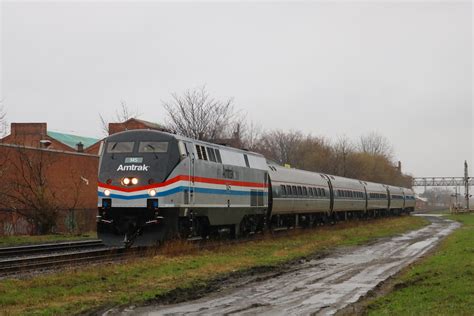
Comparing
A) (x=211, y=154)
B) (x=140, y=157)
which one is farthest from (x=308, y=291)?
(x=211, y=154)

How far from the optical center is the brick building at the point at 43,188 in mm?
34281

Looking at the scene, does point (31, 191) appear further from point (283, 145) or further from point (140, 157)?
point (283, 145)

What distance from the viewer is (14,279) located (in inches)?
526

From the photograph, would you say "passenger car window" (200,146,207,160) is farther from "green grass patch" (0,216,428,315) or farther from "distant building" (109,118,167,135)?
"distant building" (109,118,167,135)

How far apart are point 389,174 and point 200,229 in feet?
322

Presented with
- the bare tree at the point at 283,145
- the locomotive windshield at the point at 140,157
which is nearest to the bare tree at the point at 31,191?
the locomotive windshield at the point at 140,157

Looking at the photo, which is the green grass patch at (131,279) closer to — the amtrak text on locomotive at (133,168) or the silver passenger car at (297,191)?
the amtrak text on locomotive at (133,168)

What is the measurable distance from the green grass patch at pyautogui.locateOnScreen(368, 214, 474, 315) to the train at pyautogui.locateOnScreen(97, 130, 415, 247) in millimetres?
7745

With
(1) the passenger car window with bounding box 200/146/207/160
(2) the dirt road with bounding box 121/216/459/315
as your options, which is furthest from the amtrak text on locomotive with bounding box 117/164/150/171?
(2) the dirt road with bounding box 121/216/459/315

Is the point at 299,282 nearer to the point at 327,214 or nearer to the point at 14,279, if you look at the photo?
the point at 14,279

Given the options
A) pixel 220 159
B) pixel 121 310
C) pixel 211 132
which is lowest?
pixel 121 310

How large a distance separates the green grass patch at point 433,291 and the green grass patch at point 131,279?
4.30 meters

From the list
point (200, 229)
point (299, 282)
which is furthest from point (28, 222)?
point (299, 282)

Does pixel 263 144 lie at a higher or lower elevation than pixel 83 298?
higher
